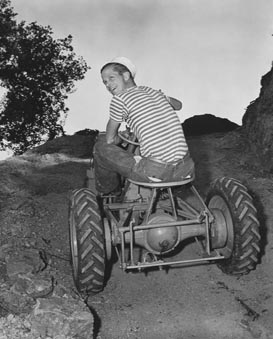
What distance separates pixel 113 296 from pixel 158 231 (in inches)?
39.1

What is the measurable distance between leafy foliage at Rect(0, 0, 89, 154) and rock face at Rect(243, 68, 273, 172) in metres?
7.66

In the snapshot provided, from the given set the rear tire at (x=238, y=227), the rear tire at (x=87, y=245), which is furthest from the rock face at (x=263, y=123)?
the rear tire at (x=87, y=245)

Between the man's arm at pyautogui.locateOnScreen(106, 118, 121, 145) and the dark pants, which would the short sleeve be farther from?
the dark pants

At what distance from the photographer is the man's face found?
4828 mm

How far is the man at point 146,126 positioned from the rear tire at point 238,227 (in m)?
0.65

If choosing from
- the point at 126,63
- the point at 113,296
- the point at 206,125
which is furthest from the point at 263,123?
the point at 113,296

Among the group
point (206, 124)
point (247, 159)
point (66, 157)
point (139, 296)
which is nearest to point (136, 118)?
point (139, 296)

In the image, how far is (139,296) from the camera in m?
5.28

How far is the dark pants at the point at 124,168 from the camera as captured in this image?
15.1 feet

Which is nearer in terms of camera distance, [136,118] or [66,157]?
[136,118]

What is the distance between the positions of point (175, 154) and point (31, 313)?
198 cm

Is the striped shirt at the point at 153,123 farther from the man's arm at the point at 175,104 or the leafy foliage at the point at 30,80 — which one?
the leafy foliage at the point at 30,80

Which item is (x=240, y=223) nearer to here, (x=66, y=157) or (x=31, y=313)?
(x=31, y=313)

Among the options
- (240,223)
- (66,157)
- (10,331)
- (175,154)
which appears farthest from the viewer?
(66,157)
